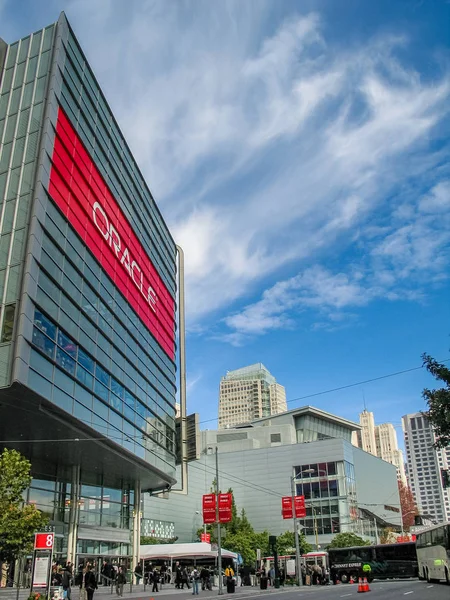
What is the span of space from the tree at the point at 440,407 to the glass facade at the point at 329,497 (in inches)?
3342

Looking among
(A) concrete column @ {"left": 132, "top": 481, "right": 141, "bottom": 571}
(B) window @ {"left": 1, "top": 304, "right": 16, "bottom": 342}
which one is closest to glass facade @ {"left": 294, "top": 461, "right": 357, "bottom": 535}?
(A) concrete column @ {"left": 132, "top": 481, "right": 141, "bottom": 571}

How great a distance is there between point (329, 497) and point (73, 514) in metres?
68.7

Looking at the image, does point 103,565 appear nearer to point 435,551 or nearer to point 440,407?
point 435,551

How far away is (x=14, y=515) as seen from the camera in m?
26.1

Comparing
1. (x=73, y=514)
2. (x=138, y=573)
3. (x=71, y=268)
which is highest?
(x=71, y=268)

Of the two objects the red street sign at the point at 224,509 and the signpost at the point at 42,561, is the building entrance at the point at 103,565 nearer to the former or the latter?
the red street sign at the point at 224,509

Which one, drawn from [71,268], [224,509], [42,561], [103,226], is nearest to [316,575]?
[224,509]

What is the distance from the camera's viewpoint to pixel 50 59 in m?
37.1

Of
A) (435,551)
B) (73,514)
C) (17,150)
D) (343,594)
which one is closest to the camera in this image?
(343,594)

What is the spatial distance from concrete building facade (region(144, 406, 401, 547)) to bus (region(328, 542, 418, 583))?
3602cm

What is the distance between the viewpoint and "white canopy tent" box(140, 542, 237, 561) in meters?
56.5

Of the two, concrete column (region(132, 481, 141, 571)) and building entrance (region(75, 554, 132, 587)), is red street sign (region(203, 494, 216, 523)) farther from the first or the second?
concrete column (region(132, 481, 141, 571))

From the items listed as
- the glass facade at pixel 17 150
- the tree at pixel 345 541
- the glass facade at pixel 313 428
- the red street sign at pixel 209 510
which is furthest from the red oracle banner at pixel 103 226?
the glass facade at pixel 313 428

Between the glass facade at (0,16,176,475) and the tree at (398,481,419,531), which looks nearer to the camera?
the glass facade at (0,16,176,475)
